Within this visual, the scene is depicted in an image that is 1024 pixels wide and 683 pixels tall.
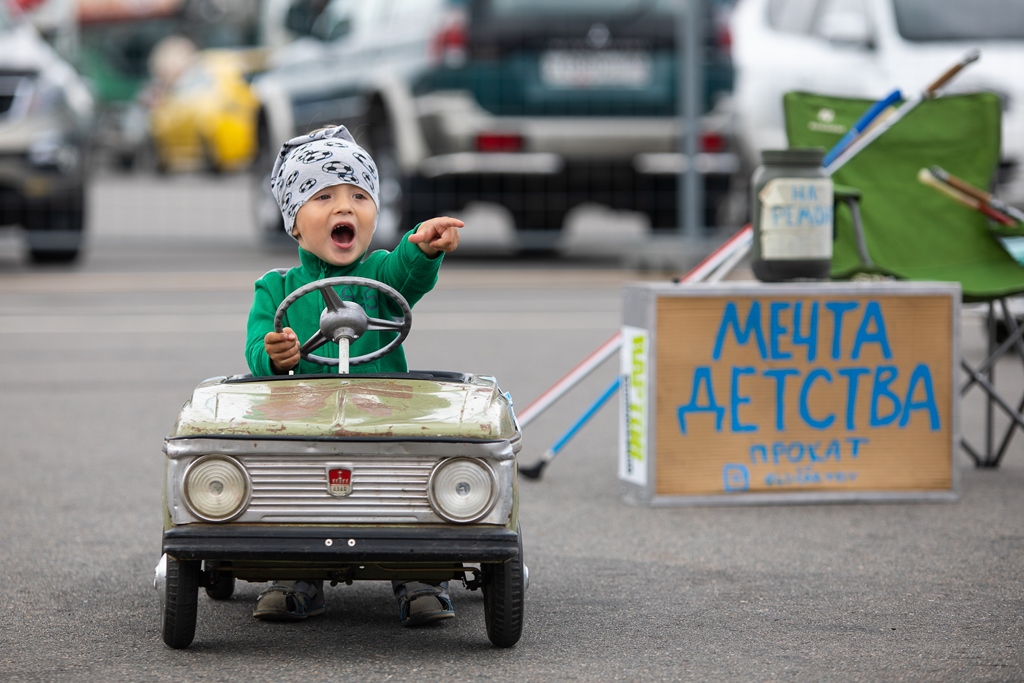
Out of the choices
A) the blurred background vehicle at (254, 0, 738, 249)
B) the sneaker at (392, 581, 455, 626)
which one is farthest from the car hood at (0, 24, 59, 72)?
the sneaker at (392, 581, 455, 626)

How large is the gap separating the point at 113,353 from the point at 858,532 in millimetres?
5103

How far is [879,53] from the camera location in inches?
426

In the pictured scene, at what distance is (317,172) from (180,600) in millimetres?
1083

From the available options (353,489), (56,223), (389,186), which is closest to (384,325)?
(353,489)

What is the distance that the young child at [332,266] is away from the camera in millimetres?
3982

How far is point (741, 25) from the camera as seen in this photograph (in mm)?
11664

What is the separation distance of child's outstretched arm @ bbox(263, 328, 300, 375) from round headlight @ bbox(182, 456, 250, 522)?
368 mm

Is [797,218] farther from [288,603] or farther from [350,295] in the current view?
[288,603]

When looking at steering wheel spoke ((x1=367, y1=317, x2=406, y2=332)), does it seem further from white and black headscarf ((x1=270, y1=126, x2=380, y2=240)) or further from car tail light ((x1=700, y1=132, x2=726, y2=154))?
car tail light ((x1=700, y1=132, x2=726, y2=154))

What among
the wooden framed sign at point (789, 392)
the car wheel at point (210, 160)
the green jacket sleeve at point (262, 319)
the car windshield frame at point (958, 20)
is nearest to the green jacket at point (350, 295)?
the green jacket sleeve at point (262, 319)

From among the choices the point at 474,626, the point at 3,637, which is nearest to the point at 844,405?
the point at 474,626

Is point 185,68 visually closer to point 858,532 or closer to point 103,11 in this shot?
point 103,11

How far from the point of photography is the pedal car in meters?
3.48

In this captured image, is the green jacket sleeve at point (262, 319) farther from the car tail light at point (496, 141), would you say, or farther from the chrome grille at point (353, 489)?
the car tail light at point (496, 141)
